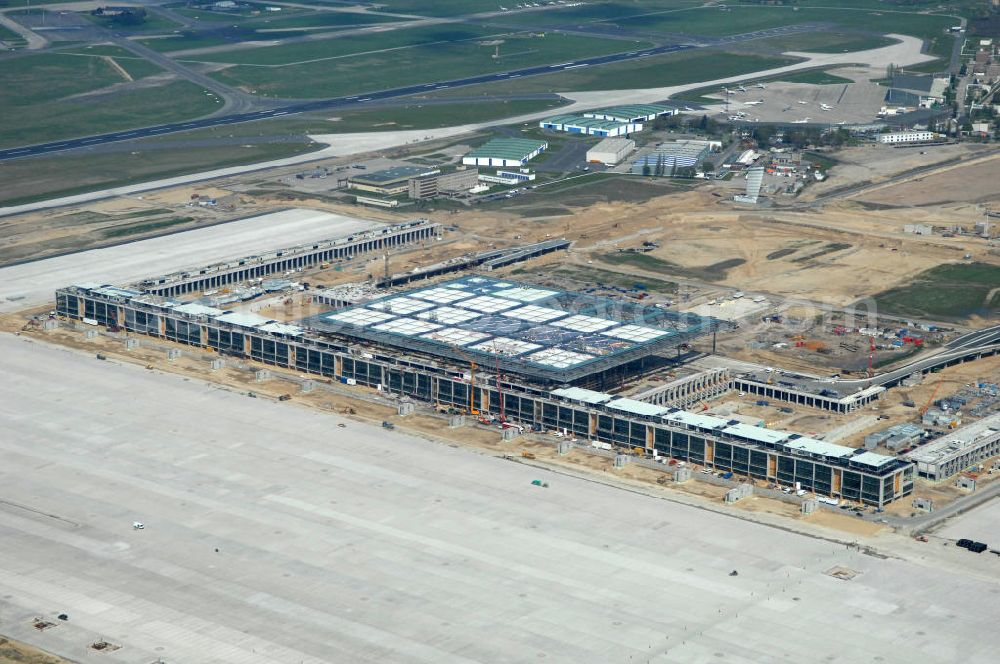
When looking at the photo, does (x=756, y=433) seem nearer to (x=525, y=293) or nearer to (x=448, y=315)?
Result: (x=448, y=315)

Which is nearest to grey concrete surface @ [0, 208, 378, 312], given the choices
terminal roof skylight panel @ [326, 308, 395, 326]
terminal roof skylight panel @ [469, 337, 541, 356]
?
terminal roof skylight panel @ [326, 308, 395, 326]

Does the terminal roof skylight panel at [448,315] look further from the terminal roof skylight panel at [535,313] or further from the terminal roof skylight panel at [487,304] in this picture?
the terminal roof skylight panel at [535,313]

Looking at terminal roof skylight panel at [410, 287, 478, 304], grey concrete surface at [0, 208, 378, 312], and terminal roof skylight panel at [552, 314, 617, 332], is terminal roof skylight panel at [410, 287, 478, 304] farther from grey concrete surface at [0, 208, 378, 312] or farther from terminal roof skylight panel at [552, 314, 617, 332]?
grey concrete surface at [0, 208, 378, 312]

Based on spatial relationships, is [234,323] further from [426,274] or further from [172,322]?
[426,274]

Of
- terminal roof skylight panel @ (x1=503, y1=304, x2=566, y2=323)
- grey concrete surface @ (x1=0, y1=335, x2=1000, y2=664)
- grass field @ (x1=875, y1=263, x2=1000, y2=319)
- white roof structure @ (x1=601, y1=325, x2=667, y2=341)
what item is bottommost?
grass field @ (x1=875, y1=263, x2=1000, y2=319)

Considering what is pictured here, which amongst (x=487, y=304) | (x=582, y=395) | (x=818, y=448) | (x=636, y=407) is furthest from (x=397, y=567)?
(x=487, y=304)

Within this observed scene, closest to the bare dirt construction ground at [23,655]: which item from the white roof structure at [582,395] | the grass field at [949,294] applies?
the white roof structure at [582,395]

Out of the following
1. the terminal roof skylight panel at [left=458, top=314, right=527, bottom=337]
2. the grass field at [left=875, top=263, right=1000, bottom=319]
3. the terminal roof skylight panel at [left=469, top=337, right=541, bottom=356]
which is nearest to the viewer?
the terminal roof skylight panel at [left=469, top=337, right=541, bottom=356]
